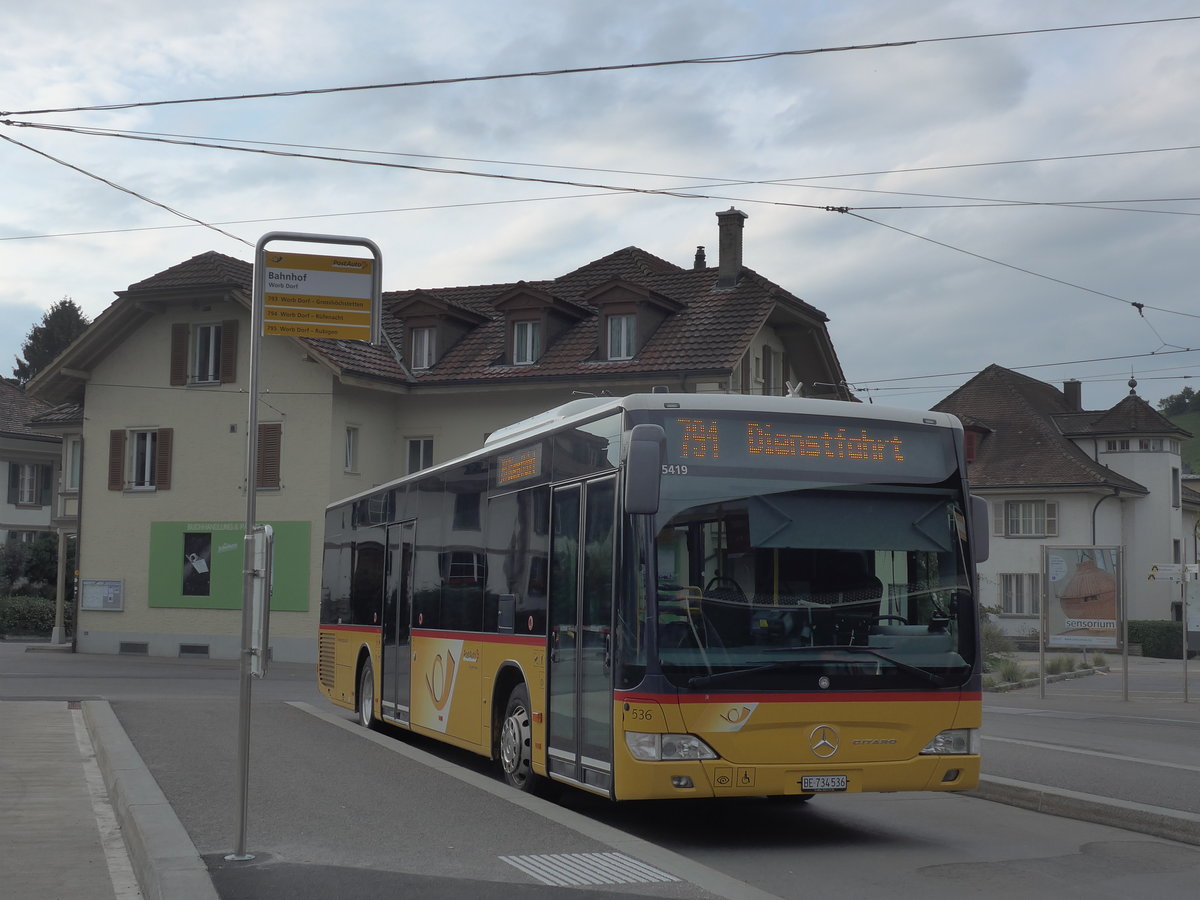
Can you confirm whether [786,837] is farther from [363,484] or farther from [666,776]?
[363,484]

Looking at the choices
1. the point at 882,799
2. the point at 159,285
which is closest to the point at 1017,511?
the point at 159,285

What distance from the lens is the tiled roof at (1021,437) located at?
198ft

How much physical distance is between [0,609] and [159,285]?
18.9 metres

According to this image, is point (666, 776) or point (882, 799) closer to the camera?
point (666, 776)

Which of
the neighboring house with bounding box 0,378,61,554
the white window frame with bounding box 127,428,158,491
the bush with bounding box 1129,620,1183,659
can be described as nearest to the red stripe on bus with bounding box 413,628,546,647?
the white window frame with bounding box 127,428,158,491

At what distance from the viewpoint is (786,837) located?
9.91 metres

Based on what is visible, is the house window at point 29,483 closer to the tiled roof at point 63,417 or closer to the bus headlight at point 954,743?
the tiled roof at point 63,417

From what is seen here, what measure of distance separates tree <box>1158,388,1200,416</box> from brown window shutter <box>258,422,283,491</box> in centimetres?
13978

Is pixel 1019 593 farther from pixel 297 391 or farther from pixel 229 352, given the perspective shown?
pixel 229 352

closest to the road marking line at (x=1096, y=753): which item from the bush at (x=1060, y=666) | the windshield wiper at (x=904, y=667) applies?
the windshield wiper at (x=904, y=667)

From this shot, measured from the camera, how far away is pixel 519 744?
36.7 feet

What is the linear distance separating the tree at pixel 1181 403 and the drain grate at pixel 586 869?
537 ft

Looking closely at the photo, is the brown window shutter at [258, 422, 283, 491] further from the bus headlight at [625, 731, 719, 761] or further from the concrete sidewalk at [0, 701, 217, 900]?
the bus headlight at [625, 731, 719, 761]

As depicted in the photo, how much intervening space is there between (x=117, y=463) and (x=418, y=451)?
8269 mm
